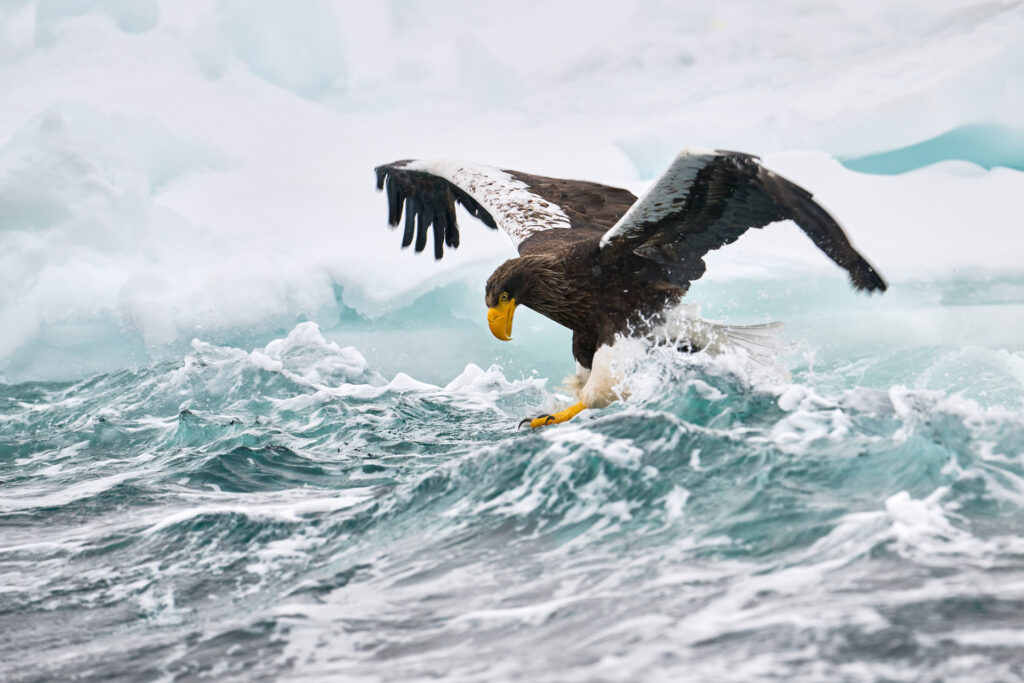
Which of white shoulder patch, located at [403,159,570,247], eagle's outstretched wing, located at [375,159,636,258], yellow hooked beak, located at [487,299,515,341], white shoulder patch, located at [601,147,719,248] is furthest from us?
eagle's outstretched wing, located at [375,159,636,258]

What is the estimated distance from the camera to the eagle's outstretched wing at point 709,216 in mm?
5457

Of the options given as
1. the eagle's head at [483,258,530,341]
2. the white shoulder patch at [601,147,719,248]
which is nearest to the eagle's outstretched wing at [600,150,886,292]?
the white shoulder patch at [601,147,719,248]

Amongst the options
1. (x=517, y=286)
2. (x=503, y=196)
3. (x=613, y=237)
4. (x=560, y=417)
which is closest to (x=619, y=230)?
(x=613, y=237)

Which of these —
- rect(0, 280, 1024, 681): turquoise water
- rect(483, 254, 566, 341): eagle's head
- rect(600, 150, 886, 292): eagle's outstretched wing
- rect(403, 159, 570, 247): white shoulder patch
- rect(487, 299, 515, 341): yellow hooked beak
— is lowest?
rect(0, 280, 1024, 681): turquoise water

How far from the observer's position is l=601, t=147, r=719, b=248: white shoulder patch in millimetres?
5820

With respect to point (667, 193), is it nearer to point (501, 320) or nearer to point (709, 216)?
point (709, 216)

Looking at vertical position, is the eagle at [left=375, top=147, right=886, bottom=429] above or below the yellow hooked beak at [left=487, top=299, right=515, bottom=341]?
above

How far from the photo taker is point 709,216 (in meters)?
6.59

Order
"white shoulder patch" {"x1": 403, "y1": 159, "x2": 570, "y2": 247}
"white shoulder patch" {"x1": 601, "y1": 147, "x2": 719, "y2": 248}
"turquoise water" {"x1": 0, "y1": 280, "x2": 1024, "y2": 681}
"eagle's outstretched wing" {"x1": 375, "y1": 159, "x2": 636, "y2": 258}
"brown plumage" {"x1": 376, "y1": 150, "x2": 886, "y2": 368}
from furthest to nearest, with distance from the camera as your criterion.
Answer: "eagle's outstretched wing" {"x1": 375, "y1": 159, "x2": 636, "y2": 258} < "white shoulder patch" {"x1": 403, "y1": 159, "x2": 570, "y2": 247} < "white shoulder patch" {"x1": 601, "y1": 147, "x2": 719, "y2": 248} < "brown plumage" {"x1": 376, "y1": 150, "x2": 886, "y2": 368} < "turquoise water" {"x1": 0, "y1": 280, "x2": 1024, "y2": 681}

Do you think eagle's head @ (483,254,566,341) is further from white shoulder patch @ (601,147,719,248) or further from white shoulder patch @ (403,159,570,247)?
white shoulder patch @ (403,159,570,247)

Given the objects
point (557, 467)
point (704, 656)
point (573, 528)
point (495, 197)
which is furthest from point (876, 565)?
point (495, 197)

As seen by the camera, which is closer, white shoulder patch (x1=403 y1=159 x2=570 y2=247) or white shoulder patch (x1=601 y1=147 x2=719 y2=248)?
white shoulder patch (x1=601 y1=147 x2=719 y2=248)

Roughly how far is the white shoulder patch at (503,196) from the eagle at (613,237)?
1cm

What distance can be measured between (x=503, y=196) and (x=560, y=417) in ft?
9.55
